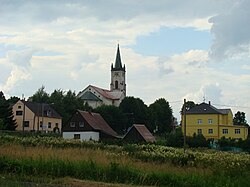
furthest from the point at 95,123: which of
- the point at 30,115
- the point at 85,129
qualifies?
the point at 30,115

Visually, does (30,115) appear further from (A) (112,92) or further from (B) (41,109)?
(A) (112,92)

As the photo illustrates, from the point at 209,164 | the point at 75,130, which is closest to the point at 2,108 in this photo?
the point at 75,130

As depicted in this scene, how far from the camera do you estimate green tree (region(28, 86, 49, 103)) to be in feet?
376

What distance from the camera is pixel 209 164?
1883 centimetres

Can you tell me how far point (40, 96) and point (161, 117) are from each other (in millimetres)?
30757

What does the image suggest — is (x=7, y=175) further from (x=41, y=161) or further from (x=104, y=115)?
(x=104, y=115)

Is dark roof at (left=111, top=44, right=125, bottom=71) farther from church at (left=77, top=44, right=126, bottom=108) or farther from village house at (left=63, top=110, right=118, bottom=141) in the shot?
village house at (left=63, top=110, right=118, bottom=141)

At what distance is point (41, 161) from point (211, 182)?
19.4 ft

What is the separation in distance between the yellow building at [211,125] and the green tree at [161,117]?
1089 inches

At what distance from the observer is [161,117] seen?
383 feet

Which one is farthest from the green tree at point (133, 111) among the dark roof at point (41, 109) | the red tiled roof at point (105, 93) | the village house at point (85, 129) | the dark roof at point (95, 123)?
the red tiled roof at point (105, 93)

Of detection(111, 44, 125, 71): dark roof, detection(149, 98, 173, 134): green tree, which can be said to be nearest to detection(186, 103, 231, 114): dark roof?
detection(149, 98, 173, 134): green tree

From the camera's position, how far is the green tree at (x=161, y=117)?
371 ft

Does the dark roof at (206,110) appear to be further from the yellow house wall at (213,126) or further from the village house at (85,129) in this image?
the village house at (85,129)
